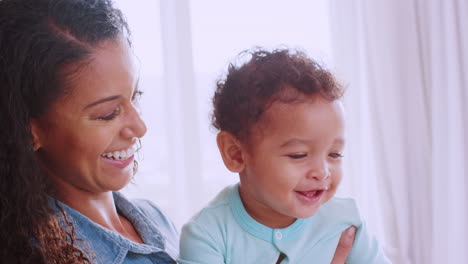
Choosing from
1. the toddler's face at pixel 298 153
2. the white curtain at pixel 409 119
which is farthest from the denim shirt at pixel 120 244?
the white curtain at pixel 409 119

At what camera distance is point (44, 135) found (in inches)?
52.3

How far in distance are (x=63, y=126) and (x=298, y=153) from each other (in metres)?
0.59

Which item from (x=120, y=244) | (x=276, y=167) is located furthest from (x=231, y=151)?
(x=120, y=244)

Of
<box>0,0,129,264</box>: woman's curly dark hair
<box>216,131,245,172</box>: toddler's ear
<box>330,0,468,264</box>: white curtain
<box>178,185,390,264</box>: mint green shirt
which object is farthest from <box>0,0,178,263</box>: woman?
<box>330,0,468,264</box>: white curtain

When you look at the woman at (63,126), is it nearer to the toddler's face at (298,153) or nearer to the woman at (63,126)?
the woman at (63,126)

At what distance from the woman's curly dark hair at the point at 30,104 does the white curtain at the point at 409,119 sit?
6.99 feet

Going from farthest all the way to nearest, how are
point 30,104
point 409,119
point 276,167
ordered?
1. point 409,119
2. point 276,167
3. point 30,104

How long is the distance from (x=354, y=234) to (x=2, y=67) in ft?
3.40

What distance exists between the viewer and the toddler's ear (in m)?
1.48

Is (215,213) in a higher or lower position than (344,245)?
higher

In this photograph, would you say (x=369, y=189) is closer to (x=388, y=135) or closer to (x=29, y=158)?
(x=388, y=135)

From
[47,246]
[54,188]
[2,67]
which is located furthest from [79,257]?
[2,67]

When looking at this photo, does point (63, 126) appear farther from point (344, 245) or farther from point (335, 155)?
point (344, 245)

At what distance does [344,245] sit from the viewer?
1.52m
